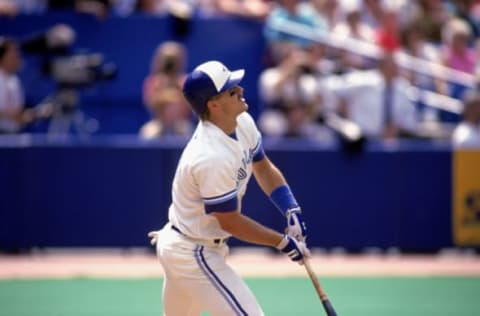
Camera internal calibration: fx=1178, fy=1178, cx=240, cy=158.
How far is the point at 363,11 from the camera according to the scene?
51.0 feet

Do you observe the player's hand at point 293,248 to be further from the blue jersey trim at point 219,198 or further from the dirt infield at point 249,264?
the dirt infield at point 249,264

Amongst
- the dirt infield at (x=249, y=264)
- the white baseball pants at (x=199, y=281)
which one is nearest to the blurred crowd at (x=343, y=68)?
the dirt infield at (x=249, y=264)

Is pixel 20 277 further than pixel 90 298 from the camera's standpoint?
Yes

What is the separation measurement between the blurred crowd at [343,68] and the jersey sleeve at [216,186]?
6338 mm

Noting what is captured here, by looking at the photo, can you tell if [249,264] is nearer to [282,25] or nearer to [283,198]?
[282,25]

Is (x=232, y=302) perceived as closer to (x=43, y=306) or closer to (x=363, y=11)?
(x=43, y=306)

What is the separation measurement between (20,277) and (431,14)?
23.5 ft

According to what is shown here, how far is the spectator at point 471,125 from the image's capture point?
12963 mm

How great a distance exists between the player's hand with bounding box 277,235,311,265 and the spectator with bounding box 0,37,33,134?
7.03 metres

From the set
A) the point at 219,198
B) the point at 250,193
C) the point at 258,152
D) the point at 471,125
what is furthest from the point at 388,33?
the point at 219,198

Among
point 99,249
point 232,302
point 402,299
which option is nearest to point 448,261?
point 402,299

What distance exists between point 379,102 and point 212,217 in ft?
24.2

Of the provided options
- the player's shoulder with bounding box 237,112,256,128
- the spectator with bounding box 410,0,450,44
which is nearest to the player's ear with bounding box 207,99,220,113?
the player's shoulder with bounding box 237,112,256,128

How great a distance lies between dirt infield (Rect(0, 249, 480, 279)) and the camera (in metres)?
11.6
